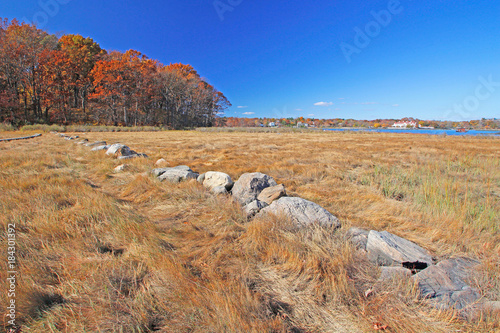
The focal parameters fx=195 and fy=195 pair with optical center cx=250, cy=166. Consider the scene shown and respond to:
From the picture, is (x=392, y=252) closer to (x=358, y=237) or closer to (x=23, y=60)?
(x=358, y=237)

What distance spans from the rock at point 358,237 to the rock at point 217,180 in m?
2.31

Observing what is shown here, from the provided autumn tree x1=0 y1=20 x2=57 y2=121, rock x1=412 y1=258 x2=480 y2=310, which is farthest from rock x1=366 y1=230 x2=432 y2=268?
autumn tree x1=0 y1=20 x2=57 y2=121

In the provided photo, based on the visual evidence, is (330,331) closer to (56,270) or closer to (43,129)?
(56,270)

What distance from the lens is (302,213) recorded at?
2625mm

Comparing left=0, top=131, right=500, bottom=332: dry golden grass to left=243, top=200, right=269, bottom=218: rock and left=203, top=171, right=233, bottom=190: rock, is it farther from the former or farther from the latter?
left=203, top=171, right=233, bottom=190: rock

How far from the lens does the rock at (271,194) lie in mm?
3112

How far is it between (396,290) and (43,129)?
29.5m

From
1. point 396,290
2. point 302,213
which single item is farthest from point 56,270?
point 396,290

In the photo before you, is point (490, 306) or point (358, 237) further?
point (358, 237)

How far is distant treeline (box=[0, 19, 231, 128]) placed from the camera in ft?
81.1

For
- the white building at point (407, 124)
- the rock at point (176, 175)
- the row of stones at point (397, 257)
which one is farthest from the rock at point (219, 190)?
the white building at point (407, 124)

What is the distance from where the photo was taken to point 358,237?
2.19 m

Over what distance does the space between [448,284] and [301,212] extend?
4.71 feet

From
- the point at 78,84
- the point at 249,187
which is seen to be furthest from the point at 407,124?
the point at 78,84
